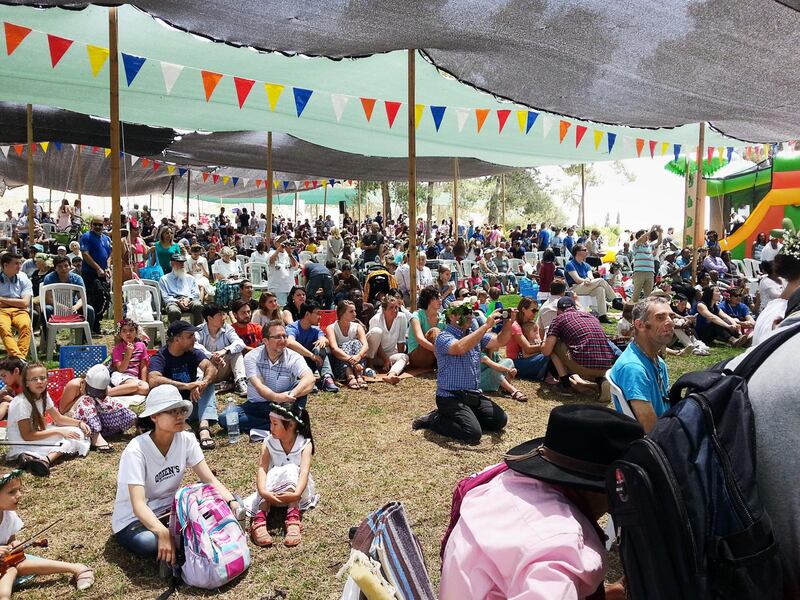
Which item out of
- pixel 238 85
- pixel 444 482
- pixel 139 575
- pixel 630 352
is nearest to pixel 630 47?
pixel 630 352

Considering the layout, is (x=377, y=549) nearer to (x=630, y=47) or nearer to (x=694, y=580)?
(x=694, y=580)

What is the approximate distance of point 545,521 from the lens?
1478 millimetres

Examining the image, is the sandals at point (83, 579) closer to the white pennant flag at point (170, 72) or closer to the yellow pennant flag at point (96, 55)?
the yellow pennant flag at point (96, 55)

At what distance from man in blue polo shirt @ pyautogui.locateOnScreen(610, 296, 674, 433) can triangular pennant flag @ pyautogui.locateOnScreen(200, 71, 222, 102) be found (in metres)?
6.63

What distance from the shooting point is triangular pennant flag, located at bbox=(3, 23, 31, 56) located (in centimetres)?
631

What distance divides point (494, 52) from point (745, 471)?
18.6 ft

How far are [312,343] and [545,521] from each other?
19.6 feet

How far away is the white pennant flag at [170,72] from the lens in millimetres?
7652

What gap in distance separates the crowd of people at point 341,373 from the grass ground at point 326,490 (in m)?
0.13

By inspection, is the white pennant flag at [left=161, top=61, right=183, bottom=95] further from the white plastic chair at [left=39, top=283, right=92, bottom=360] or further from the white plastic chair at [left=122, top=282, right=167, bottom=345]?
the white plastic chair at [left=39, top=283, right=92, bottom=360]

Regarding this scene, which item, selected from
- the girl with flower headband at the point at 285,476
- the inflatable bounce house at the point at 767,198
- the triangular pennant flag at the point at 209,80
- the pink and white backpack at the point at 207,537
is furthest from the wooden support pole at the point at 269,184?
the inflatable bounce house at the point at 767,198

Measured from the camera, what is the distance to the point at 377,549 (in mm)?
1757

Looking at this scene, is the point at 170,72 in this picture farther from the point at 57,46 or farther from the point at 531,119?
the point at 531,119

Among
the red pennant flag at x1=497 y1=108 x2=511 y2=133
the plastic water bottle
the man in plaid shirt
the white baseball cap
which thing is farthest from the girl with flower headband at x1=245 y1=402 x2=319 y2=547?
the red pennant flag at x1=497 y1=108 x2=511 y2=133
